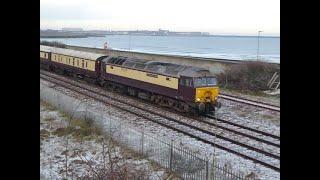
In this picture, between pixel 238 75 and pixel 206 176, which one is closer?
pixel 206 176

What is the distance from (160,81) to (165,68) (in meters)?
0.68

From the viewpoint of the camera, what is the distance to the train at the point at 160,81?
1733 centimetres

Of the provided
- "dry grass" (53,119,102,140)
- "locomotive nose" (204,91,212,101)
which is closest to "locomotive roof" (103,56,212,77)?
"locomotive nose" (204,91,212,101)

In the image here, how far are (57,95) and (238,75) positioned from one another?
11.2m

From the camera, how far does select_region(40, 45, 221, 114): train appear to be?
17328 mm

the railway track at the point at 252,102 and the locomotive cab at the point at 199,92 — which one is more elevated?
the locomotive cab at the point at 199,92

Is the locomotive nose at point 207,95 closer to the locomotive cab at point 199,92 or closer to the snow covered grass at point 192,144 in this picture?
the locomotive cab at point 199,92

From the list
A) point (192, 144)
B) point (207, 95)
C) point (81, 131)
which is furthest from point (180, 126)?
point (81, 131)

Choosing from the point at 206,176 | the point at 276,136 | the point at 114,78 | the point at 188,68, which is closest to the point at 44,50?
the point at 114,78

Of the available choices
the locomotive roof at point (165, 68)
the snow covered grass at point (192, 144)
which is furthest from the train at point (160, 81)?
the snow covered grass at point (192, 144)

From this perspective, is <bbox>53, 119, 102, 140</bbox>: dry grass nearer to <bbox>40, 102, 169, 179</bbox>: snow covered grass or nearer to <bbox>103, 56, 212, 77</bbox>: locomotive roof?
<bbox>40, 102, 169, 179</bbox>: snow covered grass
